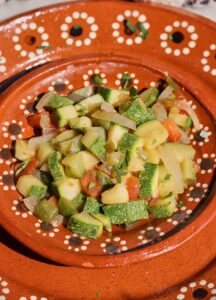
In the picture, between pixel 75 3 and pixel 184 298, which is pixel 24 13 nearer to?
pixel 75 3

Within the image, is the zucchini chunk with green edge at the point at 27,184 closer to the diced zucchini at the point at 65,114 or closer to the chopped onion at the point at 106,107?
the diced zucchini at the point at 65,114

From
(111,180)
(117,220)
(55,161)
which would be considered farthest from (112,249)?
(55,161)

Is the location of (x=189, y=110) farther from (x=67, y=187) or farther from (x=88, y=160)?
(x=67, y=187)

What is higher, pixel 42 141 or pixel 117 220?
pixel 42 141

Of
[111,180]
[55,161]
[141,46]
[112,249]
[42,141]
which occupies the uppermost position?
[141,46]

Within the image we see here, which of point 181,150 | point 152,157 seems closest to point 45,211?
point 152,157

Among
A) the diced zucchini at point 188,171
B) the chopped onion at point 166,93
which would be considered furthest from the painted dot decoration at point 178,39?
the diced zucchini at point 188,171
